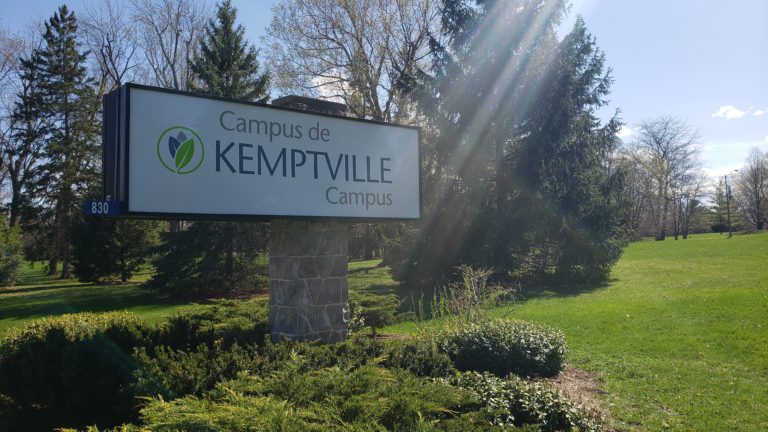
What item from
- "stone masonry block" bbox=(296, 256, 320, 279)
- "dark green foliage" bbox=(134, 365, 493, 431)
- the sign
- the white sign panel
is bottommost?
"dark green foliage" bbox=(134, 365, 493, 431)

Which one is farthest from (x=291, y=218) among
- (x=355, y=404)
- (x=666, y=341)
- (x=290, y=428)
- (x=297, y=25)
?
(x=297, y=25)

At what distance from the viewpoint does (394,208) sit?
7.06 meters

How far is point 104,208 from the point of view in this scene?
16.4ft

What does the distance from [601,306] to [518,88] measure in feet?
29.4

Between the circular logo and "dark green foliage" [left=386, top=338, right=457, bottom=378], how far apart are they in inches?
112

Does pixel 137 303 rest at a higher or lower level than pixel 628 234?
lower

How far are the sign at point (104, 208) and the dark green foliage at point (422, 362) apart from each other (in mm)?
3031

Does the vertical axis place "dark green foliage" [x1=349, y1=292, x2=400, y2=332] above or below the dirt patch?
above

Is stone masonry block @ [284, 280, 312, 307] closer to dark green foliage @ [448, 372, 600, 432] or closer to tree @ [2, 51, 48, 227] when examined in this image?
dark green foliage @ [448, 372, 600, 432]

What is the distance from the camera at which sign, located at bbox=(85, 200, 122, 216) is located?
4.95 metres

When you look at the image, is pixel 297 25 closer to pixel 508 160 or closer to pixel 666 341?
pixel 508 160

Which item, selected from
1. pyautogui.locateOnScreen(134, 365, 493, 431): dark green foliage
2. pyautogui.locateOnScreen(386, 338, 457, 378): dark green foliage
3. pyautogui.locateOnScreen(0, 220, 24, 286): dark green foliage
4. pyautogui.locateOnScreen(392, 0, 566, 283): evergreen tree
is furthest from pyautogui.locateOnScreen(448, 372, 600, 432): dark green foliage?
pyautogui.locateOnScreen(0, 220, 24, 286): dark green foliage

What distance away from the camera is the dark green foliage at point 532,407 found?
167 inches

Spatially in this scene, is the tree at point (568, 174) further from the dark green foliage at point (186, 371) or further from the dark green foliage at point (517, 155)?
the dark green foliage at point (186, 371)
